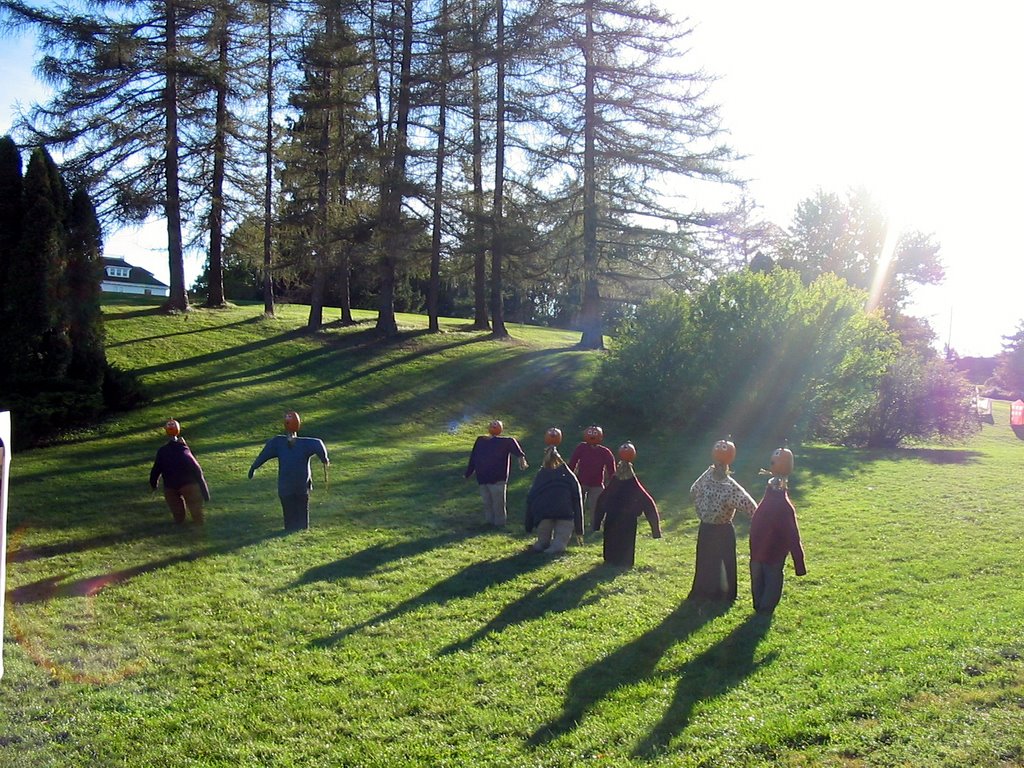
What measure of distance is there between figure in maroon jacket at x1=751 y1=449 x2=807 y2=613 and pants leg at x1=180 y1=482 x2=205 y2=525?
27.4 ft

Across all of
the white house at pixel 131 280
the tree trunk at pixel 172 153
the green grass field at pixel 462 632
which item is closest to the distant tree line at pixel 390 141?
the tree trunk at pixel 172 153

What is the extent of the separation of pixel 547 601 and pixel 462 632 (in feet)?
4.78

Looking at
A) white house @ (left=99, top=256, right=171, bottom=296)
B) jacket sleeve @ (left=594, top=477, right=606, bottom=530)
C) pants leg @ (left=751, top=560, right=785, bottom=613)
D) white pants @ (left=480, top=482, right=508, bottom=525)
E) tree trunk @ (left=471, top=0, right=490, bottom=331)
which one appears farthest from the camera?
white house @ (left=99, top=256, right=171, bottom=296)

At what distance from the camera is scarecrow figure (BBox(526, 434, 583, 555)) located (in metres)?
11.4

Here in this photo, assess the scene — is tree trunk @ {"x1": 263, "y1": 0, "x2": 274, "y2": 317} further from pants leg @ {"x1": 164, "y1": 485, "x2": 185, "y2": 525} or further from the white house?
the white house

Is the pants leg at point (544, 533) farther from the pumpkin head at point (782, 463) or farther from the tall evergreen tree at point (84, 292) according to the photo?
the tall evergreen tree at point (84, 292)

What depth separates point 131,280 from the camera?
76.7 m

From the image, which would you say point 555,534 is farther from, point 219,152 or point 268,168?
point 268,168

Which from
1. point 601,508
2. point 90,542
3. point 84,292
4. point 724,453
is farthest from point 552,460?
point 84,292

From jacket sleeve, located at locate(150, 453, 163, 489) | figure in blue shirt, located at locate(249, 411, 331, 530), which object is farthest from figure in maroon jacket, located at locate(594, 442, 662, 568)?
jacket sleeve, located at locate(150, 453, 163, 489)

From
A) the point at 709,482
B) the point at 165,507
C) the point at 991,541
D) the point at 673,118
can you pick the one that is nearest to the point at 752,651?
the point at 709,482

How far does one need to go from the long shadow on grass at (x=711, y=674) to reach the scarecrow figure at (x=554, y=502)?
3305mm

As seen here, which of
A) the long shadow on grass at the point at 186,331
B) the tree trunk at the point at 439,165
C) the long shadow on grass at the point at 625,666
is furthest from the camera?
the tree trunk at the point at 439,165

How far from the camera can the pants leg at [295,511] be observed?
1270 cm
